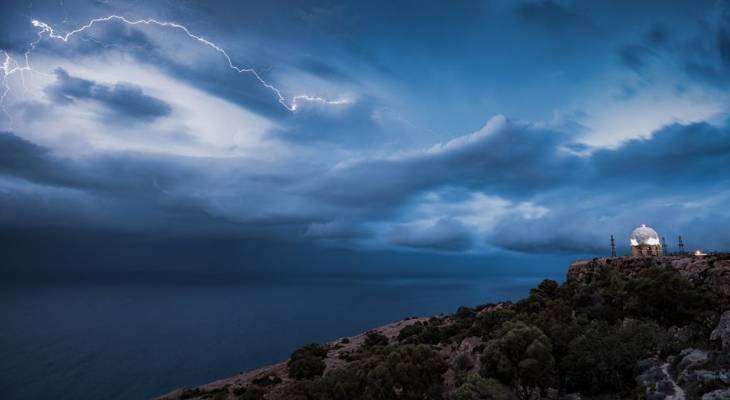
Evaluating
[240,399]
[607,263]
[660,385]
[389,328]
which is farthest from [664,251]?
[240,399]

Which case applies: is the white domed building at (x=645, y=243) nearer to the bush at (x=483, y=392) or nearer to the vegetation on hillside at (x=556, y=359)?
the vegetation on hillside at (x=556, y=359)

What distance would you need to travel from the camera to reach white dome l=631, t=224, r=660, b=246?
2815 inches

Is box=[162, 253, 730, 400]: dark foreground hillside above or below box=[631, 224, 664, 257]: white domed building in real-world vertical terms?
below

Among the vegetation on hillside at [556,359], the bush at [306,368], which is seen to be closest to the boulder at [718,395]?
the vegetation on hillside at [556,359]

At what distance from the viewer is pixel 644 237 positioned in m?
71.8

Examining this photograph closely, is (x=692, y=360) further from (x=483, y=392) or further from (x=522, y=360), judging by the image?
(x=483, y=392)

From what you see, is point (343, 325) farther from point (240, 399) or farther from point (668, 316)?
point (668, 316)

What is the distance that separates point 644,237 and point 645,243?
1112 millimetres

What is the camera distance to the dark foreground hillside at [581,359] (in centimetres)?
2666

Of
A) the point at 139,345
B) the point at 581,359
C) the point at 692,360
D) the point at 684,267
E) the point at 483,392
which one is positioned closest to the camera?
the point at 483,392

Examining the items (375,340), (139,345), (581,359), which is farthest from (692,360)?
(139,345)

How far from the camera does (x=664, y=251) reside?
72.4m

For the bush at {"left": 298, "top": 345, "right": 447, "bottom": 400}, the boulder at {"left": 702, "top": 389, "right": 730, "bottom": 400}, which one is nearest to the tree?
the bush at {"left": 298, "top": 345, "right": 447, "bottom": 400}

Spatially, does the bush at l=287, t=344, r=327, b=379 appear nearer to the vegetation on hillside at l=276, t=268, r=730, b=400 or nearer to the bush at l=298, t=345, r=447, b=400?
the vegetation on hillside at l=276, t=268, r=730, b=400
